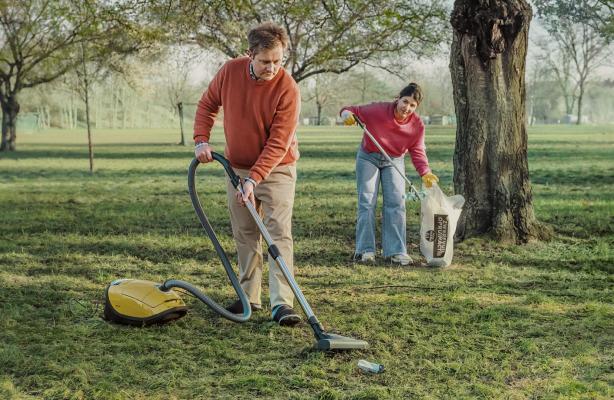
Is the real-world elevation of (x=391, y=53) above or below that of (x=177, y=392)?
above

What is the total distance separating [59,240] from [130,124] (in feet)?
233

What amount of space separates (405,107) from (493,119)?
4.42ft

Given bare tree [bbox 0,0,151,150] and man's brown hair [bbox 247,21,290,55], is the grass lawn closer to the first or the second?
man's brown hair [bbox 247,21,290,55]

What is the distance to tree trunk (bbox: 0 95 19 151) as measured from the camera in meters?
27.3

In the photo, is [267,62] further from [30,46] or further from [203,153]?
[30,46]

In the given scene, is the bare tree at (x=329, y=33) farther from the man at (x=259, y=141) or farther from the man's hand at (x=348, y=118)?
the man at (x=259, y=141)

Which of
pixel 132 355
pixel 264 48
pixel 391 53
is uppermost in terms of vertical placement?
pixel 391 53

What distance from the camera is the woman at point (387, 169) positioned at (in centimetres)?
627

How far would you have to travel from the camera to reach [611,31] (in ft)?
66.5


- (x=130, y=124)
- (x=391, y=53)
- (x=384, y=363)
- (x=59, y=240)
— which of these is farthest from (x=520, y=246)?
(x=130, y=124)

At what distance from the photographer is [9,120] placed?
27.9 m

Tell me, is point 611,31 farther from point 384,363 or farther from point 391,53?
point 384,363

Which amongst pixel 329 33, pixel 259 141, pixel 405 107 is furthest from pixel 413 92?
pixel 329 33

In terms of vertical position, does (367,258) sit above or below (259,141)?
below
